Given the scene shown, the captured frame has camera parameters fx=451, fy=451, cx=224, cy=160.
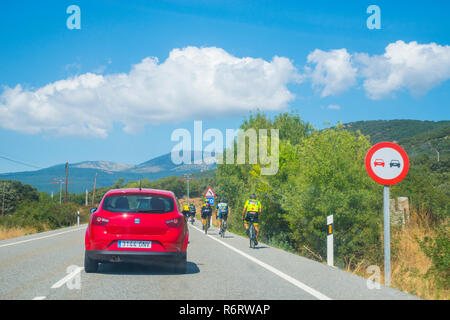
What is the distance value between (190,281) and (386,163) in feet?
13.9

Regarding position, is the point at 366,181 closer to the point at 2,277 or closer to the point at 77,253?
the point at 77,253

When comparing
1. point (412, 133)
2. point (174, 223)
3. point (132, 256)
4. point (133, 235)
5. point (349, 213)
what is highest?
point (412, 133)

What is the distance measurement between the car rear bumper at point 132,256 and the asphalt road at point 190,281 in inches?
11.7

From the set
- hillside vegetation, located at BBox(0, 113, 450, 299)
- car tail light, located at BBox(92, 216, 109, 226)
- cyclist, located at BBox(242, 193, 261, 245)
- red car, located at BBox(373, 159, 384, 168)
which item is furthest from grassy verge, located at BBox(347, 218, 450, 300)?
car tail light, located at BBox(92, 216, 109, 226)

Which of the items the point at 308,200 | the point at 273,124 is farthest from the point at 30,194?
the point at 308,200

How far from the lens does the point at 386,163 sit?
8.50 metres

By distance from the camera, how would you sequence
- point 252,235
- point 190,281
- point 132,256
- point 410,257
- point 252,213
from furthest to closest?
point 252,213 < point 252,235 < point 410,257 < point 132,256 < point 190,281

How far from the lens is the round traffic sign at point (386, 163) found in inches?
331

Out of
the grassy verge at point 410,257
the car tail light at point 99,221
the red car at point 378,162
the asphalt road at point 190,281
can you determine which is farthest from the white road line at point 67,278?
the grassy verge at point 410,257

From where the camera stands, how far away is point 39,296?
614cm

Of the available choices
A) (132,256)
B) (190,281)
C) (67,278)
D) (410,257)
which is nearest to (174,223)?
(132,256)

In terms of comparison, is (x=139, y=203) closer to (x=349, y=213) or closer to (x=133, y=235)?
(x=133, y=235)

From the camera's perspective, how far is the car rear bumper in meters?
7.98

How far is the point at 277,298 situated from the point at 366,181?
40.4 feet
